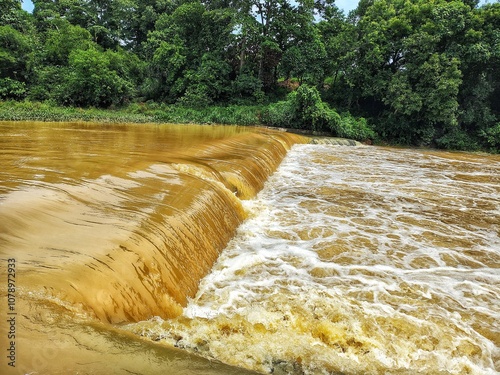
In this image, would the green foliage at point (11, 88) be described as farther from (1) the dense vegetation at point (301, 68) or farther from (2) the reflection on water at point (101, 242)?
(2) the reflection on water at point (101, 242)

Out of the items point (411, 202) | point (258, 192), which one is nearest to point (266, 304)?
point (258, 192)

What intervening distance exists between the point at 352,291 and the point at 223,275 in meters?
1.54

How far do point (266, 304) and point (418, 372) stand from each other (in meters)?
1.45

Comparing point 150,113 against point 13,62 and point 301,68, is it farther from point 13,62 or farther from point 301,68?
point 301,68

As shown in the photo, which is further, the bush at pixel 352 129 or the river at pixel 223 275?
the bush at pixel 352 129

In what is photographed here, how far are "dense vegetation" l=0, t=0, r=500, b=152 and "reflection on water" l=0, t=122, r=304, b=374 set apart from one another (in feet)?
53.7

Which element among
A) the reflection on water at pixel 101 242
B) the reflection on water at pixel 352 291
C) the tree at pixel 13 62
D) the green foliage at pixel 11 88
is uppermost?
the tree at pixel 13 62

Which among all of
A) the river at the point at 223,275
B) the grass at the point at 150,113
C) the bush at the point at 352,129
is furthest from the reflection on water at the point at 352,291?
the grass at the point at 150,113

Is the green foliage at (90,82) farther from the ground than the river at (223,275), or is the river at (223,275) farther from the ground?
the green foliage at (90,82)

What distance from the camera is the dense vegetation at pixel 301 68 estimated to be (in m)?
19.3

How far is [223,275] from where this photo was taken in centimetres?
399

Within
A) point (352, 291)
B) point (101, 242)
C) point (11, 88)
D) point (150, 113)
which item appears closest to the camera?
point (101, 242)

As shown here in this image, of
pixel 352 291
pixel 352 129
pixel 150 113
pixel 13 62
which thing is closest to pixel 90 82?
pixel 150 113

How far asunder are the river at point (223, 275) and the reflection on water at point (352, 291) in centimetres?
2
